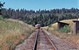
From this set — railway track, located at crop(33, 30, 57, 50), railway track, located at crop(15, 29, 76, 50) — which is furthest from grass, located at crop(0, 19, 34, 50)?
railway track, located at crop(33, 30, 57, 50)

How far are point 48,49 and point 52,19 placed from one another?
148 meters

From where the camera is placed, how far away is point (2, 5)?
78812 millimetres

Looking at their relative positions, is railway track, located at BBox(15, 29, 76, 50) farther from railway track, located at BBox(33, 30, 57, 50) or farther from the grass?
the grass

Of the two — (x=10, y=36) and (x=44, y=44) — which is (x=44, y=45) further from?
(x=10, y=36)

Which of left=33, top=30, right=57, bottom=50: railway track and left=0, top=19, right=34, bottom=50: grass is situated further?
left=33, top=30, right=57, bottom=50: railway track

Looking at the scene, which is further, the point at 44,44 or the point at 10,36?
the point at 10,36

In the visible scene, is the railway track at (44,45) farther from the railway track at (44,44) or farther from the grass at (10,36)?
the grass at (10,36)

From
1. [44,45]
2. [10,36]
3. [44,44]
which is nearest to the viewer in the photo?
[44,45]

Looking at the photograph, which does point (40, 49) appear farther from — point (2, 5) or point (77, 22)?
point (2, 5)

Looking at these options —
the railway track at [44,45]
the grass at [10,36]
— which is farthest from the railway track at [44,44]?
the grass at [10,36]

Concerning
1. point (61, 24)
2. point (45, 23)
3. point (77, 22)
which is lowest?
point (45, 23)

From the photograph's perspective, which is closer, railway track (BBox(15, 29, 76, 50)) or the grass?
the grass

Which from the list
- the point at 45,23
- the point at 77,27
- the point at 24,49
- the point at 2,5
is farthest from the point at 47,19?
the point at 24,49

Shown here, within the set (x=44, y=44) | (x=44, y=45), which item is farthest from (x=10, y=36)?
(x=44, y=45)
